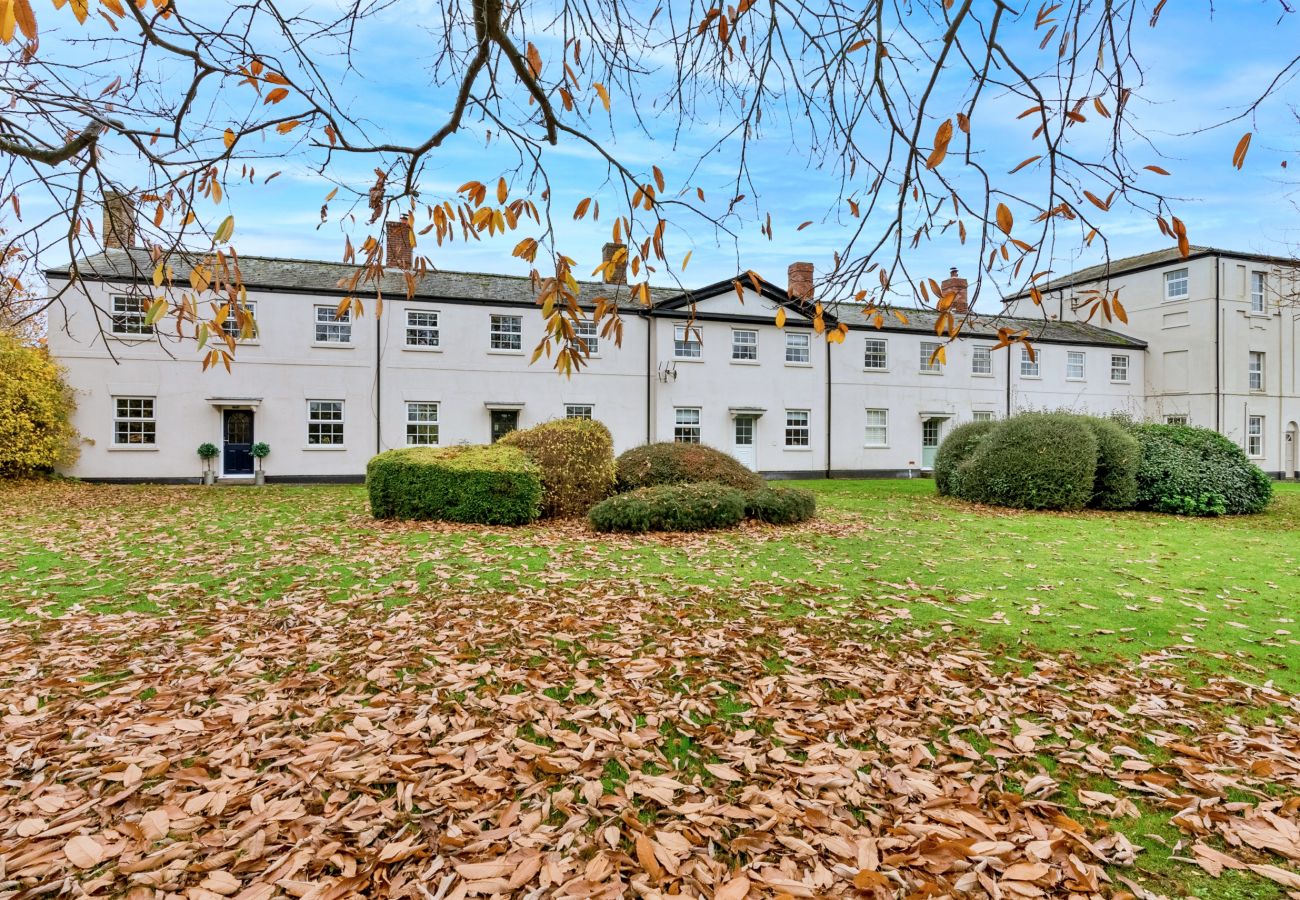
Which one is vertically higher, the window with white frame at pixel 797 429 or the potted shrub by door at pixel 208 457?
the window with white frame at pixel 797 429

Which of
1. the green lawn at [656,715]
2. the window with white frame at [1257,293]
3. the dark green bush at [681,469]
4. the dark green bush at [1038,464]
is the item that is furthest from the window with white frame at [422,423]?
the window with white frame at [1257,293]

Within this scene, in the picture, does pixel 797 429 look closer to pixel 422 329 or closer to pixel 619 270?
pixel 422 329

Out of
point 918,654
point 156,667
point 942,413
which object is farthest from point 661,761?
point 942,413

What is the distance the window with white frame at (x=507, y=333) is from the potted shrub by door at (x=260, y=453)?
8111mm

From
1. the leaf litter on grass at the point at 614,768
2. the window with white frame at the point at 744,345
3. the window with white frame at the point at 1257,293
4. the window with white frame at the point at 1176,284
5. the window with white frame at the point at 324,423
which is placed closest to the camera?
the leaf litter on grass at the point at 614,768

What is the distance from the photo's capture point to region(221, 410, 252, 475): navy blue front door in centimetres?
2188

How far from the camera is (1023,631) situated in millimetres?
5668

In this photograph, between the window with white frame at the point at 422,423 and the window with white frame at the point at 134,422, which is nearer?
the window with white frame at the point at 134,422

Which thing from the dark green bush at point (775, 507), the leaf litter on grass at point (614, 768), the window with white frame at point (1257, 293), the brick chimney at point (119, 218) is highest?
the window with white frame at point (1257, 293)

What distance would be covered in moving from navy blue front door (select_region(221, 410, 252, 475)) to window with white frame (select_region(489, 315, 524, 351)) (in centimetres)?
842

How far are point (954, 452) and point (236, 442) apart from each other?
22.4m

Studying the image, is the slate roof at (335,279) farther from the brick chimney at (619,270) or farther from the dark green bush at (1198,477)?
the brick chimney at (619,270)

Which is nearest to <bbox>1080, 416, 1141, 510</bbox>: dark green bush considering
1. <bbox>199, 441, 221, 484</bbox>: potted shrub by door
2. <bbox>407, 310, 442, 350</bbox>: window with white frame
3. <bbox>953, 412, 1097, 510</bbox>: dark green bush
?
<bbox>953, 412, 1097, 510</bbox>: dark green bush

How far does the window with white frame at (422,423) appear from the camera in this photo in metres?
23.4
